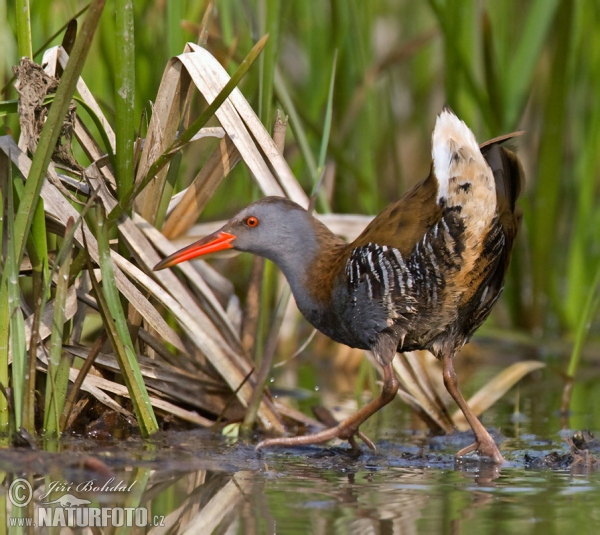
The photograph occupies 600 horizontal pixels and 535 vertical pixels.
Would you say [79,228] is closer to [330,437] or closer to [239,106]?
[239,106]

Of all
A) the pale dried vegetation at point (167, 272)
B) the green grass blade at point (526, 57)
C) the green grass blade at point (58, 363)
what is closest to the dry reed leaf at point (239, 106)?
the pale dried vegetation at point (167, 272)

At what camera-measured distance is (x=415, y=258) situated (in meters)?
3.45

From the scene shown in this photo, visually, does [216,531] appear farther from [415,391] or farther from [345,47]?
[345,47]

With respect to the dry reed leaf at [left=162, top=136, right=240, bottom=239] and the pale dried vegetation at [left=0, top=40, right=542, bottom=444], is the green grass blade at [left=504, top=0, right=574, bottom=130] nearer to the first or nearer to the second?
the pale dried vegetation at [left=0, top=40, right=542, bottom=444]

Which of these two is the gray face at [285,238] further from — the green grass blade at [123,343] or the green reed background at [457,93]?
the green grass blade at [123,343]

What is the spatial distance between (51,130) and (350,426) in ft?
4.75

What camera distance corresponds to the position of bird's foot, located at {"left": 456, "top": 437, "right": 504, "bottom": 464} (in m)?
3.38

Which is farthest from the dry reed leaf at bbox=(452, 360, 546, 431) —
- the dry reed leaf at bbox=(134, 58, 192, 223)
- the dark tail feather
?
the dry reed leaf at bbox=(134, 58, 192, 223)

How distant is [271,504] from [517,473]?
3.03ft

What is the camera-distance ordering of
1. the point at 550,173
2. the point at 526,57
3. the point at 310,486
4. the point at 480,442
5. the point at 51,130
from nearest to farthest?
the point at 310,486 → the point at 51,130 → the point at 480,442 → the point at 526,57 → the point at 550,173

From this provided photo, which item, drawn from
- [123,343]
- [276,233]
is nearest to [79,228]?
[123,343]

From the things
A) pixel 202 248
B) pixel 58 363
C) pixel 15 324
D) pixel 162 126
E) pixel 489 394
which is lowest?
pixel 489 394

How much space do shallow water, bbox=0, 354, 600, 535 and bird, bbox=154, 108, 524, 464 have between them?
0.19 meters

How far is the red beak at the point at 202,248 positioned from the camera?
353 centimetres
